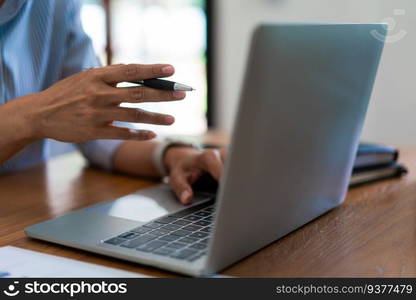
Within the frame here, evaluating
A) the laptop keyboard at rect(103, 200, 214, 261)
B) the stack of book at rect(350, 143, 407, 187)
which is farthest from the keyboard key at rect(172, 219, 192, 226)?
the stack of book at rect(350, 143, 407, 187)

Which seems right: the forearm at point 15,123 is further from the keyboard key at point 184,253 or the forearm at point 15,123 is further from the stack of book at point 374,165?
the stack of book at point 374,165

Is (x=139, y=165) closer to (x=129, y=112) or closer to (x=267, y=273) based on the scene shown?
(x=129, y=112)

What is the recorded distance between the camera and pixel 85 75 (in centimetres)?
73

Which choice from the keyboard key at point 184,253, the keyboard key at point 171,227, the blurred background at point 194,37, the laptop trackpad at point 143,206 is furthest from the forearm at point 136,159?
the blurred background at point 194,37

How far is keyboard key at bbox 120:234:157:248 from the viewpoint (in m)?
0.63

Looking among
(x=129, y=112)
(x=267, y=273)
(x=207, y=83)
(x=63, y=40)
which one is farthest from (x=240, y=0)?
(x=267, y=273)

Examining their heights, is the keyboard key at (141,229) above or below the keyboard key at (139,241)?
below

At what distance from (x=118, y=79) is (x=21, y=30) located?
0.45 m

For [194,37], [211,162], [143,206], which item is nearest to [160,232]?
[143,206]

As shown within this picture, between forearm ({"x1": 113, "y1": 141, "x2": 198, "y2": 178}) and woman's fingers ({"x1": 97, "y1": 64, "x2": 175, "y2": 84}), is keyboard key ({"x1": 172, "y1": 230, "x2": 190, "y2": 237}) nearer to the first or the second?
woman's fingers ({"x1": 97, "y1": 64, "x2": 175, "y2": 84})

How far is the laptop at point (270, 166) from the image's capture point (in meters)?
0.53

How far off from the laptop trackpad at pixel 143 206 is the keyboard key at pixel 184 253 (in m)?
0.15

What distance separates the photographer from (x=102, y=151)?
3.69 ft

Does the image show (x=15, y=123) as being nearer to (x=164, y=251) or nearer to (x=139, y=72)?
(x=139, y=72)
